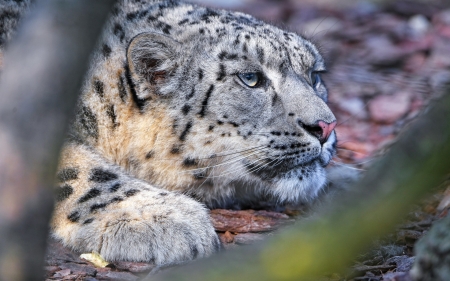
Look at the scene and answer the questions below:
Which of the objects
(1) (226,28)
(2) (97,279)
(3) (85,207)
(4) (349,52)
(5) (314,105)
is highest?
(4) (349,52)

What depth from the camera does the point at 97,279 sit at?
425 cm

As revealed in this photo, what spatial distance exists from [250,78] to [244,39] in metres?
0.31

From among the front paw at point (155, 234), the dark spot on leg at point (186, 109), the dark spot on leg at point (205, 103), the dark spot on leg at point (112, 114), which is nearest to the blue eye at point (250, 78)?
the dark spot on leg at point (205, 103)

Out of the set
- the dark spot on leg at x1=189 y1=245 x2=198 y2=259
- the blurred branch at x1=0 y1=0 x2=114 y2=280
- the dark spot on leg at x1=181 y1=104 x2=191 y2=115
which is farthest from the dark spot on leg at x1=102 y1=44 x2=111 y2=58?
the blurred branch at x1=0 y1=0 x2=114 y2=280

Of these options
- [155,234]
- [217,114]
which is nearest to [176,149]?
[217,114]

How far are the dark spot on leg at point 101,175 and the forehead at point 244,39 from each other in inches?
48.9

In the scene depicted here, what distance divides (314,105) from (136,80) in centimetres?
135

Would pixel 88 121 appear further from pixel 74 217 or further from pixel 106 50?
pixel 74 217

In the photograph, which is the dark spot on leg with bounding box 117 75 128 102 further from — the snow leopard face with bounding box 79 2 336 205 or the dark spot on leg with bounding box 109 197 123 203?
the dark spot on leg with bounding box 109 197 123 203

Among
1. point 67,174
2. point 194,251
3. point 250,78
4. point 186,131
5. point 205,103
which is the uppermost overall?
point 250,78

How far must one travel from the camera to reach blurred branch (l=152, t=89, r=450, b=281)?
231 cm

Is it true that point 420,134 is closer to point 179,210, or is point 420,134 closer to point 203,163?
point 179,210

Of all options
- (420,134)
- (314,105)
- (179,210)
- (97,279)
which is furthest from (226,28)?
(420,134)

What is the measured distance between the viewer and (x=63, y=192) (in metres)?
4.86
